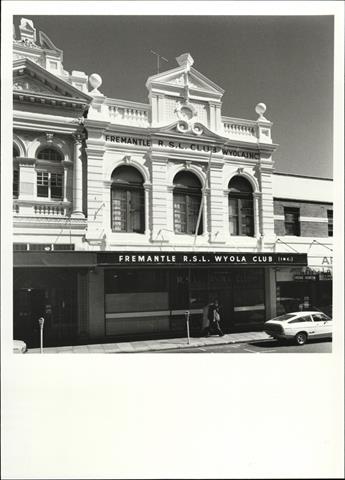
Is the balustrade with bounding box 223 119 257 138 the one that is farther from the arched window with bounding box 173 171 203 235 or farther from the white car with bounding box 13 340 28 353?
the white car with bounding box 13 340 28 353

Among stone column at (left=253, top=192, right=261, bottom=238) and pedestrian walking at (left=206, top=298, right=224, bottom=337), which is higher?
stone column at (left=253, top=192, right=261, bottom=238)

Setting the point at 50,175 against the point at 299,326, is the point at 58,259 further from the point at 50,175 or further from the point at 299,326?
the point at 299,326

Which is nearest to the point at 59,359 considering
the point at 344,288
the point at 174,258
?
the point at 174,258

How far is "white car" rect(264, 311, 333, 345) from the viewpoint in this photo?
973cm

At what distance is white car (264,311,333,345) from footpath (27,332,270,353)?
38 centimetres

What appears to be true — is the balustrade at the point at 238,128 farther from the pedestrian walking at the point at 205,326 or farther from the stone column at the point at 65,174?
the pedestrian walking at the point at 205,326

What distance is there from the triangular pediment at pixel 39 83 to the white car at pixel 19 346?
6544 mm

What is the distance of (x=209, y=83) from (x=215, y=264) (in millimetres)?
5162

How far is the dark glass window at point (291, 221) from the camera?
12.4 meters

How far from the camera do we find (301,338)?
9.94 m

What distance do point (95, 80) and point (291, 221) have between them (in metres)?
7.59

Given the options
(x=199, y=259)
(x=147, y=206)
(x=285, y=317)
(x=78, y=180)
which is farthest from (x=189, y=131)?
(x=285, y=317)

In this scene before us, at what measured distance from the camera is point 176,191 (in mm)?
11406

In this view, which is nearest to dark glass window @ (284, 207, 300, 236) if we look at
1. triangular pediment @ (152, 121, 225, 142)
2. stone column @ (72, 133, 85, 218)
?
triangular pediment @ (152, 121, 225, 142)
